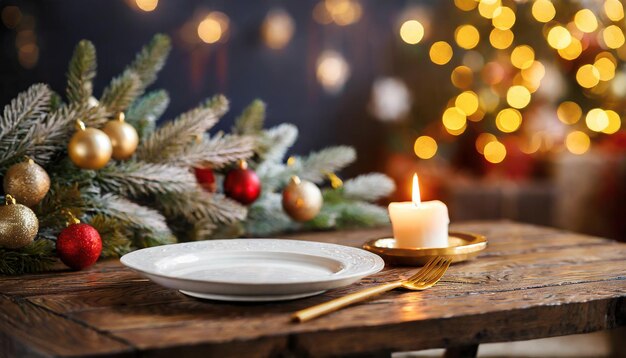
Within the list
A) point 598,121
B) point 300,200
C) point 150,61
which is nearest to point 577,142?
point 598,121

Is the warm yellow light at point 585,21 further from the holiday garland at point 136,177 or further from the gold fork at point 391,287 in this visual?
the gold fork at point 391,287

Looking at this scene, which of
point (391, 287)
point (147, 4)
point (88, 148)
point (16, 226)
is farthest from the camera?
A: point (147, 4)

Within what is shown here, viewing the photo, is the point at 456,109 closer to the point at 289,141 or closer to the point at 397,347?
the point at 289,141

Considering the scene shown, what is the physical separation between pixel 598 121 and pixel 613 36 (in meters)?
0.48

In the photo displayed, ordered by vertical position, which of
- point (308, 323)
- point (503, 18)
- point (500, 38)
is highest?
point (503, 18)

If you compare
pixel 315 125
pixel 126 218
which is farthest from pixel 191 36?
pixel 126 218

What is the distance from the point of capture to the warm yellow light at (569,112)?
4.23 meters

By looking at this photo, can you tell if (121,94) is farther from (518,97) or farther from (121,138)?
(518,97)

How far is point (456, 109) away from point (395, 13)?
108cm

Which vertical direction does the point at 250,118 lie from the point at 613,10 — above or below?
below

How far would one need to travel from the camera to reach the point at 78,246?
1088 millimetres

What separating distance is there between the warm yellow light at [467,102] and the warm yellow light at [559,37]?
57cm

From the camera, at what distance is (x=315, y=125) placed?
2578 millimetres

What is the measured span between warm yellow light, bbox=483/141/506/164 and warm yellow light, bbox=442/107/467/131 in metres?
0.20
